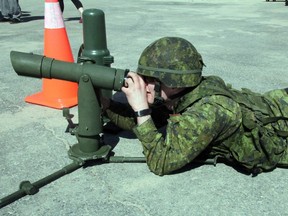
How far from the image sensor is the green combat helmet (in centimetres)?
241

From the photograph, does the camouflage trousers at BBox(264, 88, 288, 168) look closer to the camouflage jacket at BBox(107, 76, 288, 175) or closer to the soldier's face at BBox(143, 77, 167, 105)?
the camouflage jacket at BBox(107, 76, 288, 175)

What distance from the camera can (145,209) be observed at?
2.30 m

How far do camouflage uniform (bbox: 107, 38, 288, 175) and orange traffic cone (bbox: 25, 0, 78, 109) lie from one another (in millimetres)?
1583

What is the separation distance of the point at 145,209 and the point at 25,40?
5603 millimetres

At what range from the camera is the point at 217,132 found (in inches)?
93.6

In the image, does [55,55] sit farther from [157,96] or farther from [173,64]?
[173,64]

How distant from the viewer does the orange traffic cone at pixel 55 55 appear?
3.85m

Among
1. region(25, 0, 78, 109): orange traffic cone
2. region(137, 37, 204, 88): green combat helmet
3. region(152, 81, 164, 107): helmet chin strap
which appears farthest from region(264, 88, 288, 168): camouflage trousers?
region(25, 0, 78, 109): orange traffic cone

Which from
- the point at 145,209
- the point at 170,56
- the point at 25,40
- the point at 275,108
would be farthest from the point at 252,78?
the point at 25,40

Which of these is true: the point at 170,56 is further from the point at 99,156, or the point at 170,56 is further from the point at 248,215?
the point at 248,215

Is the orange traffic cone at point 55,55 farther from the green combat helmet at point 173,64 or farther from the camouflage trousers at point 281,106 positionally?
the camouflage trousers at point 281,106

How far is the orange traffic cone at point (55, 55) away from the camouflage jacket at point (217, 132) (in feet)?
5.08

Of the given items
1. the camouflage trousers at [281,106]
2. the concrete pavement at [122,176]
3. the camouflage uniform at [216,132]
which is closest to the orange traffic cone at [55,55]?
the concrete pavement at [122,176]

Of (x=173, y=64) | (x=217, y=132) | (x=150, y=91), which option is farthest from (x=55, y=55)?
(x=217, y=132)
